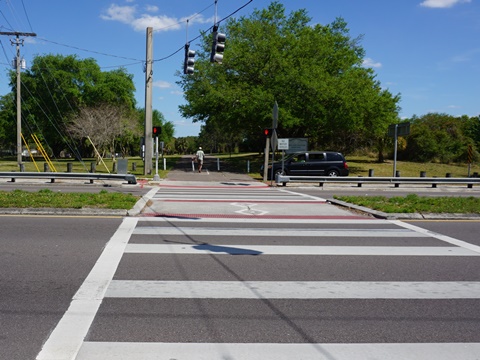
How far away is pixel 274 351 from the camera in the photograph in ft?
11.5

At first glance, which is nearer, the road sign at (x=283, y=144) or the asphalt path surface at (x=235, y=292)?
the asphalt path surface at (x=235, y=292)

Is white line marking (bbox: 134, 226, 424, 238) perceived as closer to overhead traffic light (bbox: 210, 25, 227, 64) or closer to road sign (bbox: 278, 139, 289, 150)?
overhead traffic light (bbox: 210, 25, 227, 64)

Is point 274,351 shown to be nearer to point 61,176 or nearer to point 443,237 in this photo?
point 443,237

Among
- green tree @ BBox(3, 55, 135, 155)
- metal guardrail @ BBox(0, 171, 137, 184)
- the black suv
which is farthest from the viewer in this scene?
green tree @ BBox(3, 55, 135, 155)

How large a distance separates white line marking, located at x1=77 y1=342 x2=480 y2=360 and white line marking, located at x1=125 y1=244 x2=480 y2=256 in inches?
116

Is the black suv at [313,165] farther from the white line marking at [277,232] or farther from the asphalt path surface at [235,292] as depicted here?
the white line marking at [277,232]

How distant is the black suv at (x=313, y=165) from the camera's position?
80.3 feet

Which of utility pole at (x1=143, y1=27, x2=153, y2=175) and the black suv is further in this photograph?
utility pole at (x1=143, y1=27, x2=153, y2=175)

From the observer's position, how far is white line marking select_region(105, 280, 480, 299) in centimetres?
476

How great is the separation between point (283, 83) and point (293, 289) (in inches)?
1067

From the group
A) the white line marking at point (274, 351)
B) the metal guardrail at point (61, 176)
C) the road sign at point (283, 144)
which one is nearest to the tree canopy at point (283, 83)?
the road sign at point (283, 144)

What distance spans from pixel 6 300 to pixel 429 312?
4.49m

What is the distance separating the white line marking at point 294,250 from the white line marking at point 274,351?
2958 millimetres

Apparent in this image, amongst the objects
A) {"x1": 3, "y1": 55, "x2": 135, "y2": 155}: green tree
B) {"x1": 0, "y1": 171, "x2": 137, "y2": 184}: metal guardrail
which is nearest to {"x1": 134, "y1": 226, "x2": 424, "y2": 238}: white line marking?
{"x1": 0, "y1": 171, "x2": 137, "y2": 184}: metal guardrail
